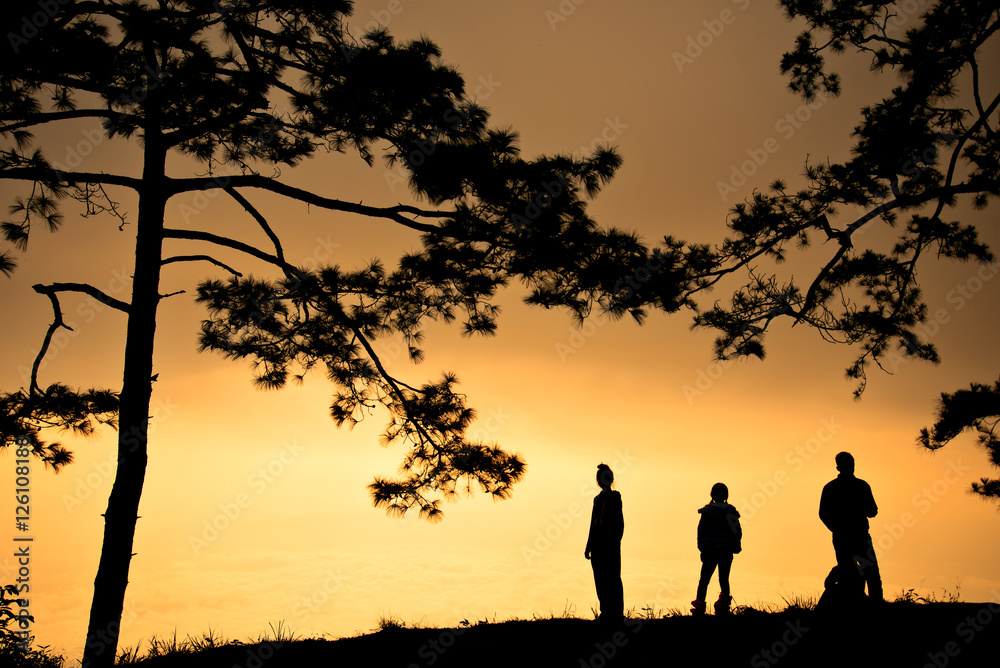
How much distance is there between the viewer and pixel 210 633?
670 centimetres

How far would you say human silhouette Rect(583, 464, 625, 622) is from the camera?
6044 mm

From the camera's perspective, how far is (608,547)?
19.8ft

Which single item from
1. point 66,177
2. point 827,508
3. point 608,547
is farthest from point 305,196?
point 827,508

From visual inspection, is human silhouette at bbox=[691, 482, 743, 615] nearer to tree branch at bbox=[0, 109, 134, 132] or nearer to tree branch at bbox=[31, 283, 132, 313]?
tree branch at bbox=[31, 283, 132, 313]

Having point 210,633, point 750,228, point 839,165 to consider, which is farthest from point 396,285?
point 839,165

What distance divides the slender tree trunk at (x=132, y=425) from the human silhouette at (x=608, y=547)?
4539mm

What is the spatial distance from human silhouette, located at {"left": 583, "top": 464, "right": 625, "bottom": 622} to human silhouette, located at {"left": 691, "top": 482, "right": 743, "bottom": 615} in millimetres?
977

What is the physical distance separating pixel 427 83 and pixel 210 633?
614 centimetres

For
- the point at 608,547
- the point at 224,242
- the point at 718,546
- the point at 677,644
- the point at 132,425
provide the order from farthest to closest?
the point at 224,242, the point at 132,425, the point at 718,546, the point at 608,547, the point at 677,644

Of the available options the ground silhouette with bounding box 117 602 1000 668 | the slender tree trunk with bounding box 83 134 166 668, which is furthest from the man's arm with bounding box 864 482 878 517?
the slender tree trunk with bounding box 83 134 166 668

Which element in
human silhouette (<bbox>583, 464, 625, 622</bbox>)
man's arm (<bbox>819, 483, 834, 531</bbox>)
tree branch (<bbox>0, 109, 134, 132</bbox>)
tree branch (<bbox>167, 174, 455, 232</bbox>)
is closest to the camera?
human silhouette (<bbox>583, 464, 625, 622</bbox>)

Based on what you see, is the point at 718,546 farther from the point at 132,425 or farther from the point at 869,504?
the point at 132,425

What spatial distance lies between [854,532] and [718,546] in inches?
48.9

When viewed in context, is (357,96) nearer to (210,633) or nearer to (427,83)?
(427,83)
